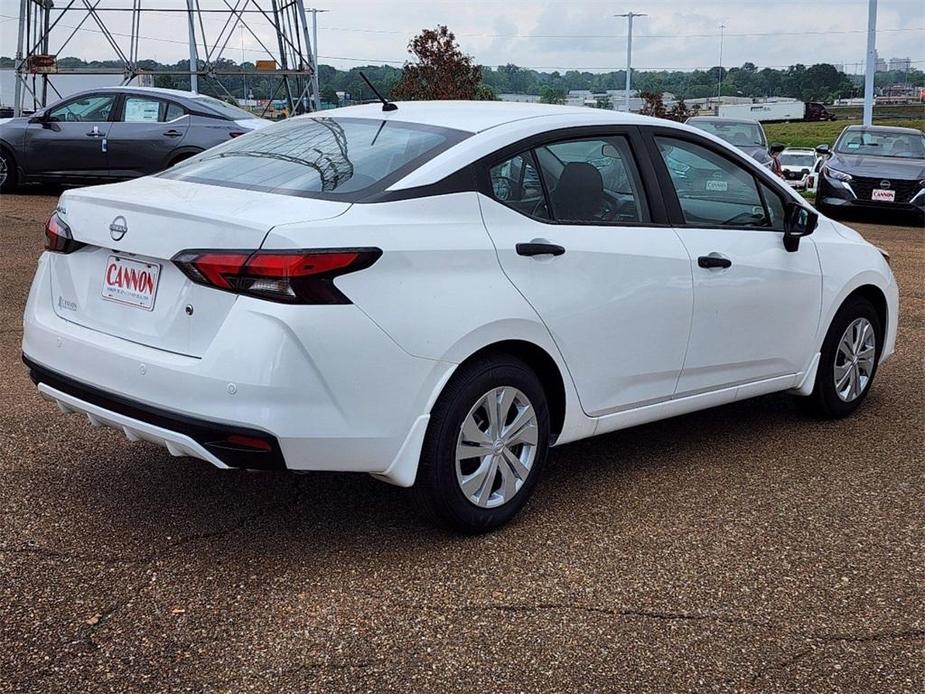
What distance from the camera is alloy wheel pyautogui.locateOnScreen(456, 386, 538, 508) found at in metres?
4.05

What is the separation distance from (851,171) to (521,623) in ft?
48.0

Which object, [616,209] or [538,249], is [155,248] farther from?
[616,209]

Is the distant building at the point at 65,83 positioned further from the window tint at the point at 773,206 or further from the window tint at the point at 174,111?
the window tint at the point at 773,206

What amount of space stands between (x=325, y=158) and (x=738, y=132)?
15037 millimetres

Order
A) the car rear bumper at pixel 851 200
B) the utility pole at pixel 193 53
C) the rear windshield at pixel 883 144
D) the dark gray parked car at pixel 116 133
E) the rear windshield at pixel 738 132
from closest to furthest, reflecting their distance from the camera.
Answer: the dark gray parked car at pixel 116 133 < the car rear bumper at pixel 851 200 < the rear windshield at pixel 883 144 < the rear windshield at pixel 738 132 < the utility pole at pixel 193 53

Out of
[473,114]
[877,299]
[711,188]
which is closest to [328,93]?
[877,299]

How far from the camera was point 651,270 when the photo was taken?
4.65 metres

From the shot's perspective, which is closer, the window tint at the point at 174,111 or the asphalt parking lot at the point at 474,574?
the asphalt parking lot at the point at 474,574

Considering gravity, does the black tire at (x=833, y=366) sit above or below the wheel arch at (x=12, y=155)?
below

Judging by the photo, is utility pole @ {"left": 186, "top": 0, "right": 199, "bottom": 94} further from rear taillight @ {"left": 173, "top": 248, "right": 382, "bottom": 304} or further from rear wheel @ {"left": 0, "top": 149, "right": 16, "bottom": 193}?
rear taillight @ {"left": 173, "top": 248, "right": 382, "bottom": 304}

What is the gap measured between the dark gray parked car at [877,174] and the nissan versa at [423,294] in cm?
1195

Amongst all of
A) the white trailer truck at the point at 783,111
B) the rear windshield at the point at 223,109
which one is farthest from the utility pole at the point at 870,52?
the white trailer truck at the point at 783,111

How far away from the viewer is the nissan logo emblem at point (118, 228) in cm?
395

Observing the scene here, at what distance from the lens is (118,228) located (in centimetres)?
398
